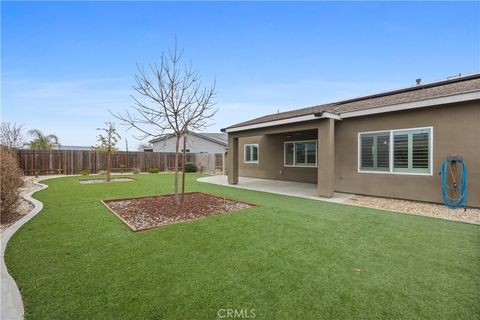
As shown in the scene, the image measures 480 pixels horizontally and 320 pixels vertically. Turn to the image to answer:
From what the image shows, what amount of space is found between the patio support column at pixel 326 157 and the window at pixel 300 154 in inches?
140

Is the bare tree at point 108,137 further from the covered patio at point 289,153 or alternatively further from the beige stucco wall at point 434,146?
the beige stucco wall at point 434,146

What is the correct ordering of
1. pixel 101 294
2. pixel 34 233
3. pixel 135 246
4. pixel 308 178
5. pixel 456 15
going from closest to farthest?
pixel 101 294
pixel 135 246
pixel 34 233
pixel 456 15
pixel 308 178

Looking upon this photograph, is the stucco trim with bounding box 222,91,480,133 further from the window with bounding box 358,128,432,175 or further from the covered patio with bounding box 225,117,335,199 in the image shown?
the window with bounding box 358,128,432,175

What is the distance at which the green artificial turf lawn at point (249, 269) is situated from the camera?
6.85 feet

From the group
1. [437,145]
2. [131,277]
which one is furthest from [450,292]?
[437,145]

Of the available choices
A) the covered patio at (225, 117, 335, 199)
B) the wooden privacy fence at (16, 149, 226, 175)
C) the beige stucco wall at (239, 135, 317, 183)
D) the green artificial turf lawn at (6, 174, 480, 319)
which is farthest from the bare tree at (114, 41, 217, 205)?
the wooden privacy fence at (16, 149, 226, 175)

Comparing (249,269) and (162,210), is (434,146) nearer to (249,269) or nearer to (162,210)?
(249,269)

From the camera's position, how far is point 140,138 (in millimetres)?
6266

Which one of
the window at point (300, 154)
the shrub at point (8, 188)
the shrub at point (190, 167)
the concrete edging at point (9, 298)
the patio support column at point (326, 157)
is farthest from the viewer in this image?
the shrub at point (190, 167)

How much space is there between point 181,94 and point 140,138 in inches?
69.7

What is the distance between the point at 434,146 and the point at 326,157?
312cm

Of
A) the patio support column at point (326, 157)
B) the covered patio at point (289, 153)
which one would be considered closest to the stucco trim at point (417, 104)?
the covered patio at point (289, 153)

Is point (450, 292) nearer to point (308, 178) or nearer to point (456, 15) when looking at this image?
point (308, 178)

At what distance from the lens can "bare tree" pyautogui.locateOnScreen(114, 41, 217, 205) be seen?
19.7 feet
